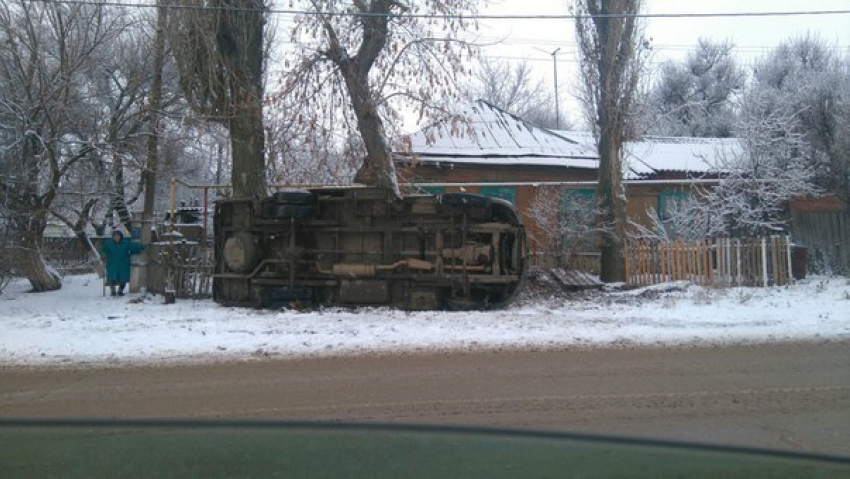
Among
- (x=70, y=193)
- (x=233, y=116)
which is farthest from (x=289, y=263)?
(x=70, y=193)

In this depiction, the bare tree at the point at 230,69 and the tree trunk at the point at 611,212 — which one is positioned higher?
the bare tree at the point at 230,69

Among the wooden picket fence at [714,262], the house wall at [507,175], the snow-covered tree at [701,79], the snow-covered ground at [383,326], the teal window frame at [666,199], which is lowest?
the snow-covered ground at [383,326]

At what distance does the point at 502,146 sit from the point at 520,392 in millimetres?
15384

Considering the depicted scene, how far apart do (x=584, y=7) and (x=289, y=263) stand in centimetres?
941

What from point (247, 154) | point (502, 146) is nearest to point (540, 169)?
point (502, 146)

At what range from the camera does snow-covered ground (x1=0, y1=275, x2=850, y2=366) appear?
372 inches

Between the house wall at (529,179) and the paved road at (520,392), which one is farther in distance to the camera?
the house wall at (529,179)

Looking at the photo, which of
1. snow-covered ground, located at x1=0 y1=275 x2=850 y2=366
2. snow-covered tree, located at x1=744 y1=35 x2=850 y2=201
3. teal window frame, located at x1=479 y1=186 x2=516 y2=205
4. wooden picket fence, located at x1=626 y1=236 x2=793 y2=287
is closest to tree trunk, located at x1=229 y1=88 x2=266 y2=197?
snow-covered ground, located at x1=0 y1=275 x2=850 y2=366

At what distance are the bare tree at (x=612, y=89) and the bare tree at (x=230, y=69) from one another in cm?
767

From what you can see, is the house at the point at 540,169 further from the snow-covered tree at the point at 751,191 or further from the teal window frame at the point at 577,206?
the snow-covered tree at the point at 751,191

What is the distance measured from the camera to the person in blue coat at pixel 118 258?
Answer: 50.2 feet

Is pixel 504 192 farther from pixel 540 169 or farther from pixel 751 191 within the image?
pixel 751 191

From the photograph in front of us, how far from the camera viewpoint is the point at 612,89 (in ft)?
54.2

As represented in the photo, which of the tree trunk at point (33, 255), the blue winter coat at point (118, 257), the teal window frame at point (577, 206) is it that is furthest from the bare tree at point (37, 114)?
the teal window frame at point (577, 206)
